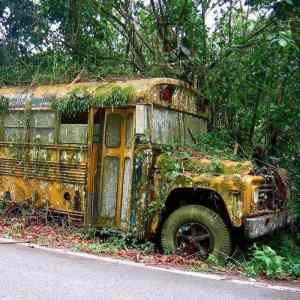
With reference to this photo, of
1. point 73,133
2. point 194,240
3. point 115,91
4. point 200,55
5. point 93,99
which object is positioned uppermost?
point 200,55

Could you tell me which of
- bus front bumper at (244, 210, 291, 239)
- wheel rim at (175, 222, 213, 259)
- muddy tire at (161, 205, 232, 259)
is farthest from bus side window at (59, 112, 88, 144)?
bus front bumper at (244, 210, 291, 239)

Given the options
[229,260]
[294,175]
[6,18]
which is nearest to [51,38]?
[6,18]

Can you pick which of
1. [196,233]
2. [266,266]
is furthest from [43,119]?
[266,266]

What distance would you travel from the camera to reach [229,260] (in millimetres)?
6797

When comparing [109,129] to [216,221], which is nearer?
[216,221]

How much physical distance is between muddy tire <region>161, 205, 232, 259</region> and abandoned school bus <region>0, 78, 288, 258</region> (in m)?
0.01

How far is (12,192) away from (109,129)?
8.67 feet

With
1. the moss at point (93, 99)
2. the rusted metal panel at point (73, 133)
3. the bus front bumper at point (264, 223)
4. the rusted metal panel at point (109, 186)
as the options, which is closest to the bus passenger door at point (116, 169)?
the rusted metal panel at point (109, 186)

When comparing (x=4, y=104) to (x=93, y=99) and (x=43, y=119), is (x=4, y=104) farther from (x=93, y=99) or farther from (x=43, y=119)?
(x=93, y=99)

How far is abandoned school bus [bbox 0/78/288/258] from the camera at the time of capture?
22.7 ft

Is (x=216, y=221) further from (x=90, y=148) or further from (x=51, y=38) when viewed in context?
(x=51, y=38)

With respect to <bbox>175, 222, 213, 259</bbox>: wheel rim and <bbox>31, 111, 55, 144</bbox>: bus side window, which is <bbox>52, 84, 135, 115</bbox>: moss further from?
<bbox>175, 222, 213, 259</bbox>: wheel rim

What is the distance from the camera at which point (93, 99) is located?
8031mm

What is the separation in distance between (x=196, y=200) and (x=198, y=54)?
13.7ft
